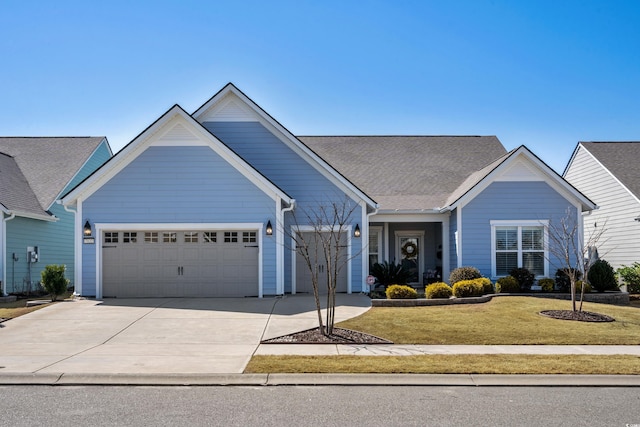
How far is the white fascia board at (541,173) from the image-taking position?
20.0 m

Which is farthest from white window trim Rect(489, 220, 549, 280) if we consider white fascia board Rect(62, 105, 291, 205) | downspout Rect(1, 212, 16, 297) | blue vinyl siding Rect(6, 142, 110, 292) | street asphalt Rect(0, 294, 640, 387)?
blue vinyl siding Rect(6, 142, 110, 292)

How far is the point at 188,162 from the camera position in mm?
18359

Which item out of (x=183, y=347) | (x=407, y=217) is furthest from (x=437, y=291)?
(x=183, y=347)

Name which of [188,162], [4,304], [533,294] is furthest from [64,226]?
[533,294]

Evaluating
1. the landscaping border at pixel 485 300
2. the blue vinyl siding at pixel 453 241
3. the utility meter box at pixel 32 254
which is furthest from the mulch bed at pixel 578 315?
the utility meter box at pixel 32 254

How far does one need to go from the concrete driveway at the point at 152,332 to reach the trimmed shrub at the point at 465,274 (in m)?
3.22

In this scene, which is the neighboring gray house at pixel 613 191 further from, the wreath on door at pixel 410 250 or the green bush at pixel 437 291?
the green bush at pixel 437 291

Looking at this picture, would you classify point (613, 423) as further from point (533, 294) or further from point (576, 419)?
point (533, 294)

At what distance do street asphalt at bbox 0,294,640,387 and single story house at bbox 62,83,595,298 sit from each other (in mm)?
1268

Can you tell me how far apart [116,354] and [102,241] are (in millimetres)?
8920

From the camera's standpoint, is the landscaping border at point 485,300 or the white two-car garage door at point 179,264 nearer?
the landscaping border at point 485,300

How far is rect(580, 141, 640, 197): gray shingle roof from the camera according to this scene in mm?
23938

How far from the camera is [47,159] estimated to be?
88.5ft

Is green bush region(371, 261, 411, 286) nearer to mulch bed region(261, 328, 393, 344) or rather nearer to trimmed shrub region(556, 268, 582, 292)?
trimmed shrub region(556, 268, 582, 292)
